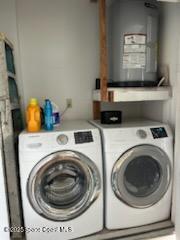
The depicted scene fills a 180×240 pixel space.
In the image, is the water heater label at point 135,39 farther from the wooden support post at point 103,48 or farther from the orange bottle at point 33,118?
the orange bottle at point 33,118

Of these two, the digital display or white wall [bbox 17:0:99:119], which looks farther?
white wall [bbox 17:0:99:119]

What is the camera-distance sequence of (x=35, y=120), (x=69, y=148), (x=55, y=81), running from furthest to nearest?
(x=55, y=81), (x=35, y=120), (x=69, y=148)

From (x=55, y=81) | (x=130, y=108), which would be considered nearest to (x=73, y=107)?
(x=55, y=81)

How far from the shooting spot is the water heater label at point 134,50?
70.3 inches

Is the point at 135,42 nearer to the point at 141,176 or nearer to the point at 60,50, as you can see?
the point at 60,50

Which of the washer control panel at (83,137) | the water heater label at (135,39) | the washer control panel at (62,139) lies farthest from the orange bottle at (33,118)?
the water heater label at (135,39)

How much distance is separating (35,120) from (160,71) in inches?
51.0

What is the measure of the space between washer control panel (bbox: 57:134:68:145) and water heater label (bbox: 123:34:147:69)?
0.83 m

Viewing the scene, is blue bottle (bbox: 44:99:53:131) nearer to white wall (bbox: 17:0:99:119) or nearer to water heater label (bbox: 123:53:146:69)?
white wall (bbox: 17:0:99:119)

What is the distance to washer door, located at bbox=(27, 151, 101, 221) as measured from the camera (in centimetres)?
158

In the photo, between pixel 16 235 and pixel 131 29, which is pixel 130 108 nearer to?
pixel 131 29

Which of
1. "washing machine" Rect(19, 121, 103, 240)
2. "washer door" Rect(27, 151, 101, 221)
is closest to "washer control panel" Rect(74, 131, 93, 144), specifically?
"washing machine" Rect(19, 121, 103, 240)

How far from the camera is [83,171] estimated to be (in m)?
1.67

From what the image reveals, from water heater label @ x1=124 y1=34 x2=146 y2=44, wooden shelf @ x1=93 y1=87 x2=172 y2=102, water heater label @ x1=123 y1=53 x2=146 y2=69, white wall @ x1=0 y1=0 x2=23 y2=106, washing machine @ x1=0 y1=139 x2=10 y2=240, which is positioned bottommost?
washing machine @ x1=0 y1=139 x2=10 y2=240
